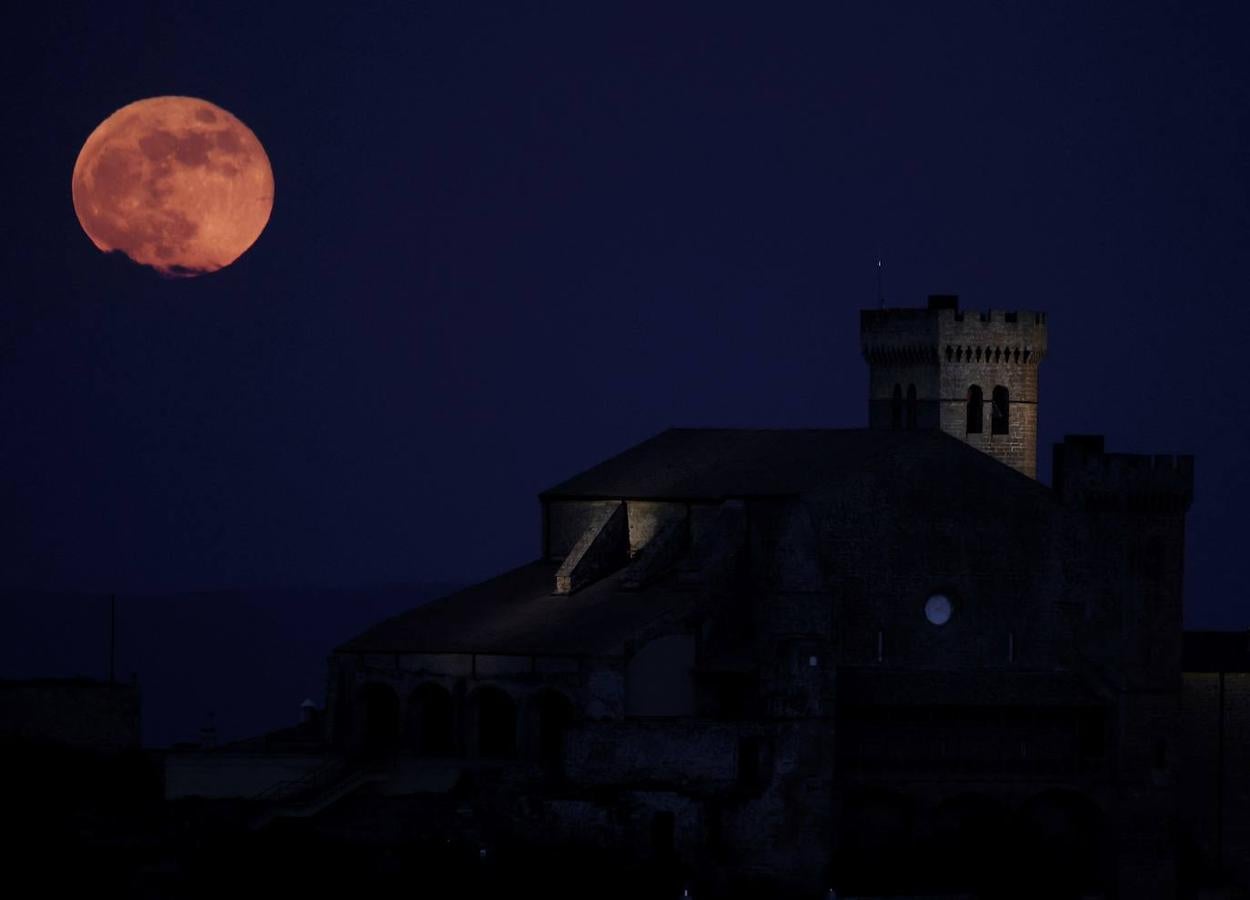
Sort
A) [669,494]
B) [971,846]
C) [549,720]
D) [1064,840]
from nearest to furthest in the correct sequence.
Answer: [971,846] < [549,720] < [1064,840] < [669,494]

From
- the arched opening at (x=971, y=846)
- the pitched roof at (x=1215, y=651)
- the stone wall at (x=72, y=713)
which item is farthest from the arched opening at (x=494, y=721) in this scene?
the pitched roof at (x=1215, y=651)

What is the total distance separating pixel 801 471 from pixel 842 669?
5882 mm

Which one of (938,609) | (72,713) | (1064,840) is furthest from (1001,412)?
(72,713)

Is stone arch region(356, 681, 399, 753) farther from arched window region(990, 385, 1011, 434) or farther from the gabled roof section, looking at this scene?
arched window region(990, 385, 1011, 434)

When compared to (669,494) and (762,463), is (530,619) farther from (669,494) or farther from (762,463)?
(762,463)

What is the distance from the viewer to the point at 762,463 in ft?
351

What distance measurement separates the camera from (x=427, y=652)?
101625mm

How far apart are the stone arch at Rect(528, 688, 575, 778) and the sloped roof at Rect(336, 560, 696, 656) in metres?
1.32

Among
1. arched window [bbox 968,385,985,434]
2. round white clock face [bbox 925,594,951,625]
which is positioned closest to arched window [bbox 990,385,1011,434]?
arched window [bbox 968,385,985,434]

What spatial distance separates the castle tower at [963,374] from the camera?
125 metres

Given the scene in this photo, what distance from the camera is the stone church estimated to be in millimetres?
96188

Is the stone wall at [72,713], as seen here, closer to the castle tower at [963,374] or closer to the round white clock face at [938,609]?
the round white clock face at [938,609]

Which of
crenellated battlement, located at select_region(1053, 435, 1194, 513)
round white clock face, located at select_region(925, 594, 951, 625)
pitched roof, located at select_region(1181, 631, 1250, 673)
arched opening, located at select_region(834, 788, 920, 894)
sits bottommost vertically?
arched opening, located at select_region(834, 788, 920, 894)

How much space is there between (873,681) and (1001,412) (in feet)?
86.3
